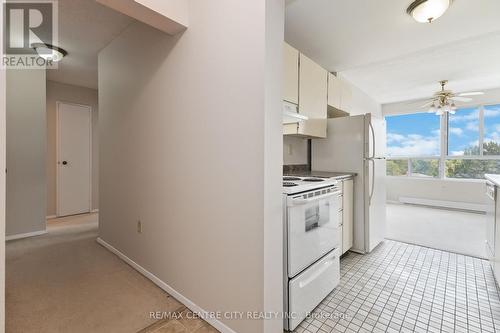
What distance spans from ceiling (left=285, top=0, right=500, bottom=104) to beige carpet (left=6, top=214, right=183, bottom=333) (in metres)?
2.87

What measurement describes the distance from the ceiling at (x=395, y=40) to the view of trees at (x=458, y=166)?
4.98 ft

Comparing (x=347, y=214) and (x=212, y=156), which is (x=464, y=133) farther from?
(x=212, y=156)

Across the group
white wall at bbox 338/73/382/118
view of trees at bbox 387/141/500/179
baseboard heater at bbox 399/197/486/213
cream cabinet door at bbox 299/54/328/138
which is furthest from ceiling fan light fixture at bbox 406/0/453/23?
baseboard heater at bbox 399/197/486/213

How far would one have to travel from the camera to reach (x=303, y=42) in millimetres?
2881

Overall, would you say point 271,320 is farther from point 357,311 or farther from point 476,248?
point 476,248

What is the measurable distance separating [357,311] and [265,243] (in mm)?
1043

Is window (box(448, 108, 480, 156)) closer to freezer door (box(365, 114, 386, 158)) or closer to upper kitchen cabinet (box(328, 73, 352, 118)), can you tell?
upper kitchen cabinet (box(328, 73, 352, 118))

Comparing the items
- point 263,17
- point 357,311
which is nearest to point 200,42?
point 263,17

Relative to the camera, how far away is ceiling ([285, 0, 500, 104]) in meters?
2.23

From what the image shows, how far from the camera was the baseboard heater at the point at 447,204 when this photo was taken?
190 inches

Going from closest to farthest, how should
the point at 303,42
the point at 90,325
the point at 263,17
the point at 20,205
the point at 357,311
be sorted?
the point at 263,17 < the point at 90,325 < the point at 357,311 < the point at 303,42 < the point at 20,205

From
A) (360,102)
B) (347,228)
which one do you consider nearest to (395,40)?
(360,102)

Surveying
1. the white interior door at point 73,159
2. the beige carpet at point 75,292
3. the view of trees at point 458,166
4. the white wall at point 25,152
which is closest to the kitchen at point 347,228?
the beige carpet at point 75,292

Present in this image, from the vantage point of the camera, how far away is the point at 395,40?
282 cm
